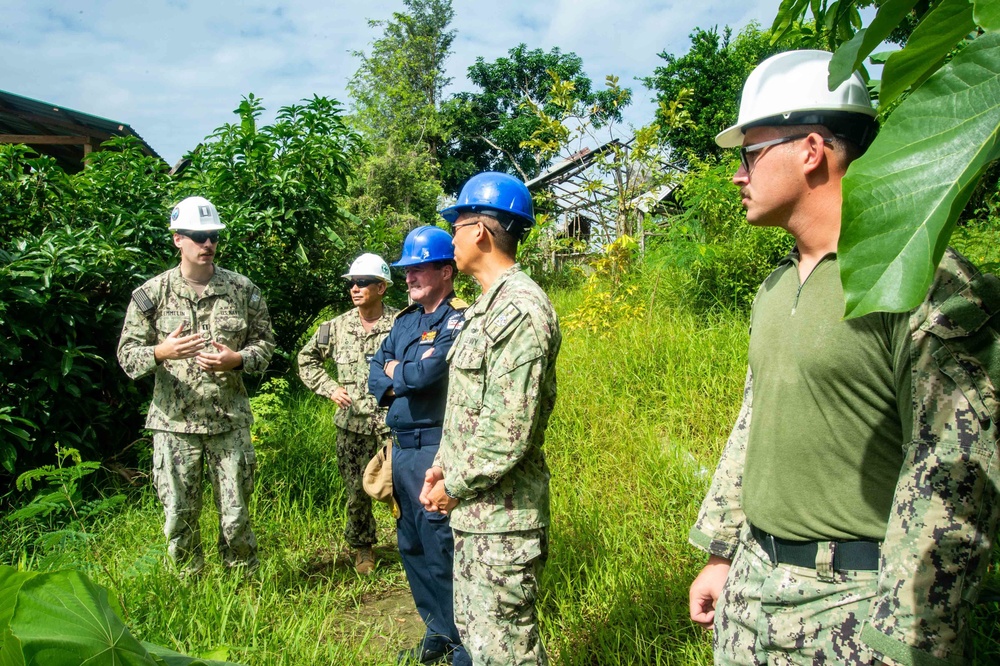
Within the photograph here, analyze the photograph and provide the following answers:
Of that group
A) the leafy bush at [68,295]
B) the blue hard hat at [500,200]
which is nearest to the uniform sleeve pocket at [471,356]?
the blue hard hat at [500,200]

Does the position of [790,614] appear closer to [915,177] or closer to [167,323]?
[915,177]

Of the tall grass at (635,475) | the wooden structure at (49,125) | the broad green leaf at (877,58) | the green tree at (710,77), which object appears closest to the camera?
the broad green leaf at (877,58)

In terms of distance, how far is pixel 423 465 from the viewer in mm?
3008

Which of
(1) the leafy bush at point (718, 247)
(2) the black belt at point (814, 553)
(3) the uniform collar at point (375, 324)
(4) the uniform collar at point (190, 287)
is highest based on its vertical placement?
(1) the leafy bush at point (718, 247)

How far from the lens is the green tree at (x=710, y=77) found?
20984 mm

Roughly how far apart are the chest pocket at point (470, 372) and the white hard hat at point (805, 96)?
3.44 ft

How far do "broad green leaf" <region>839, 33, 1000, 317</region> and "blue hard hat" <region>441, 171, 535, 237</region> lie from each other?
195cm

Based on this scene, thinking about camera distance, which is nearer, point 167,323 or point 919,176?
point 919,176

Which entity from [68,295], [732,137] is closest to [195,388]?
[68,295]

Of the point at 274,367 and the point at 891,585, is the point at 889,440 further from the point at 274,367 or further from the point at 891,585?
the point at 274,367

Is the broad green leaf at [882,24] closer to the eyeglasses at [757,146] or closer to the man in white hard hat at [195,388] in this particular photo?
the eyeglasses at [757,146]

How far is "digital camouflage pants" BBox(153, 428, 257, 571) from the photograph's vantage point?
3473mm

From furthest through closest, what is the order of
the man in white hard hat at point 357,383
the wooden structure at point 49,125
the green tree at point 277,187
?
the wooden structure at point 49,125, the green tree at point 277,187, the man in white hard hat at point 357,383

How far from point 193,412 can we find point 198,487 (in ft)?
1.25
